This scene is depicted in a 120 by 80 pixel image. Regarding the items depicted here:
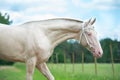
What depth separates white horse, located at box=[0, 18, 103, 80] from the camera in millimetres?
6430

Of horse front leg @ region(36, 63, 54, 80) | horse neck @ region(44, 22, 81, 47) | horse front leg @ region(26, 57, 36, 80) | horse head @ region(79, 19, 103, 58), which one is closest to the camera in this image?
horse front leg @ region(26, 57, 36, 80)

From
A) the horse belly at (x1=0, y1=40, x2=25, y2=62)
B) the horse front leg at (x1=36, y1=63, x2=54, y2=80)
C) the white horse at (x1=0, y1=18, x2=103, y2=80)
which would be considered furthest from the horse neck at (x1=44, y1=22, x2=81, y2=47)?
the horse belly at (x1=0, y1=40, x2=25, y2=62)

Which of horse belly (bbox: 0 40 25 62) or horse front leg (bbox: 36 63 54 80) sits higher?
horse belly (bbox: 0 40 25 62)

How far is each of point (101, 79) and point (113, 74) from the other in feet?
3.04

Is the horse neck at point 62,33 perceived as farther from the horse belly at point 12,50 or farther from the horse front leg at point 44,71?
the horse belly at point 12,50

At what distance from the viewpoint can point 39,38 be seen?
256 inches

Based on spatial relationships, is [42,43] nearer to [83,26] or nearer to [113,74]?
[83,26]

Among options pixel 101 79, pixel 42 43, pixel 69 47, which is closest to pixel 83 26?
pixel 42 43

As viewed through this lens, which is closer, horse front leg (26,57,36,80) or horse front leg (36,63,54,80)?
horse front leg (26,57,36,80)

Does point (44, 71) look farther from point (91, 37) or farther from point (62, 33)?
point (91, 37)

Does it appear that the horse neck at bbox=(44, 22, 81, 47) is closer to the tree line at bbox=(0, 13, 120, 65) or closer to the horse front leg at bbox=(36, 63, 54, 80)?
the horse front leg at bbox=(36, 63, 54, 80)

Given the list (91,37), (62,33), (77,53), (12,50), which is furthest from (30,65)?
(77,53)

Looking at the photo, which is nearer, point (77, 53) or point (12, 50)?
point (12, 50)

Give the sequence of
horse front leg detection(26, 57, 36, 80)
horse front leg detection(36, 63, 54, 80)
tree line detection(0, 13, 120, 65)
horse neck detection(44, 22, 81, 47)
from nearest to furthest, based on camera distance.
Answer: horse front leg detection(26, 57, 36, 80) → horse neck detection(44, 22, 81, 47) → horse front leg detection(36, 63, 54, 80) → tree line detection(0, 13, 120, 65)
